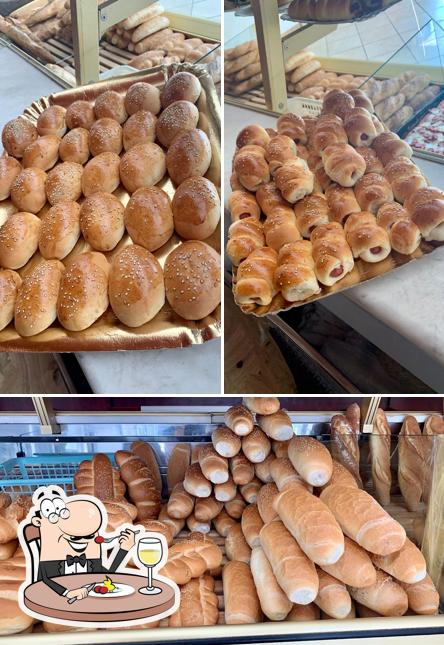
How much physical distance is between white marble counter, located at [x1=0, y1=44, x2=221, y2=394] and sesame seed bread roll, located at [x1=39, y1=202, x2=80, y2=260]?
13.0 inches

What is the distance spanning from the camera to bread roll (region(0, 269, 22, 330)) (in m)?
1.38

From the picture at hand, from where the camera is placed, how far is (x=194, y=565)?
4.48 ft

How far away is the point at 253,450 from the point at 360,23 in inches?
52.1

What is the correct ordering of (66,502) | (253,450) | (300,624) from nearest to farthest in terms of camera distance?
1. (300,624)
2. (66,502)
3. (253,450)

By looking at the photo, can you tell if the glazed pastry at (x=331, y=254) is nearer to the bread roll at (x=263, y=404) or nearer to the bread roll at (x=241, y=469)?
the bread roll at (x=263, y=404)

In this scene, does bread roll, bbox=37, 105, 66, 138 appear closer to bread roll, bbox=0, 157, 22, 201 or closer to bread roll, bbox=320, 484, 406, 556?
bread roll, bbox=0, 157, 22, 201

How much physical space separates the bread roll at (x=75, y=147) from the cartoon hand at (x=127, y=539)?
117 centimetres

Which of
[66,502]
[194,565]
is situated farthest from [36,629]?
[194,565]

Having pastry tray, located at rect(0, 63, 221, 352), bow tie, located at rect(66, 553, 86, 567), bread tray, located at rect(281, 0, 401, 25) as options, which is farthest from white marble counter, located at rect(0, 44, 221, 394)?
bread tray, located at rect(281, 0, 401, 25)

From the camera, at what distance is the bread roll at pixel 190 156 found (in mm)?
1488

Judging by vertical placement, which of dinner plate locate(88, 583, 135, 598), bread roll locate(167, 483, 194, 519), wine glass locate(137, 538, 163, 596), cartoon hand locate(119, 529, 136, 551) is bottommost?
bread roll locate(167, 483, 194, 519)

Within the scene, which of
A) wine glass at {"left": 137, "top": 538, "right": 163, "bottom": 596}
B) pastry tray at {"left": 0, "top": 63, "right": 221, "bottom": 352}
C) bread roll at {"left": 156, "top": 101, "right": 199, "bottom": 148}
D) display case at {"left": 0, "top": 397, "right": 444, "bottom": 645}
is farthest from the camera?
bread roll at {"left": 156, "top": 101, "right": 199, "bottom": 148}

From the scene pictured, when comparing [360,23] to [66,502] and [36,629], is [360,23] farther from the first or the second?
[36,629]

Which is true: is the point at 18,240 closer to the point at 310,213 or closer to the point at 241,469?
the point at 310,213
